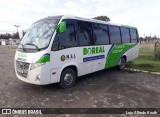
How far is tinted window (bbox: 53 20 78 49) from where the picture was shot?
18.9ft

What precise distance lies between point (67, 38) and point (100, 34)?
2471 millimetres

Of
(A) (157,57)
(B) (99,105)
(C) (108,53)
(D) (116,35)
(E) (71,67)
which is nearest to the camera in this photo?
(B) (99,105)

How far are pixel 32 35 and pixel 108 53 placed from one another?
4164 millimetres

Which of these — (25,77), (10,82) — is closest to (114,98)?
(25,77)

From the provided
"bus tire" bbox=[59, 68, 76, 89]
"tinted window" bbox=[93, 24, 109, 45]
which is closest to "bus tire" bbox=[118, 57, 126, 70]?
"tinted window" bbox=[93, 24, 109, 45]

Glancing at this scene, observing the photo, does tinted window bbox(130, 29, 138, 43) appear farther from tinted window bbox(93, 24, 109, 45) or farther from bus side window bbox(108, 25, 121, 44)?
tinted window bbox(93, 24, 109, 45)

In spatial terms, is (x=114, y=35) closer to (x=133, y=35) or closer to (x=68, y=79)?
(x=133, y=35)

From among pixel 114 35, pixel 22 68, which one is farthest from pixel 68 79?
pixel 114 35

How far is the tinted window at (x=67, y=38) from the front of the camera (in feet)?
18.9

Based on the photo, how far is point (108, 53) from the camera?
854cm

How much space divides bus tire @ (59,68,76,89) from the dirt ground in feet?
0.67

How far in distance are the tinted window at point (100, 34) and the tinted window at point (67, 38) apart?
155 cm

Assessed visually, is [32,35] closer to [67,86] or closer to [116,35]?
[67,86]

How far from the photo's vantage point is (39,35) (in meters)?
5.92
